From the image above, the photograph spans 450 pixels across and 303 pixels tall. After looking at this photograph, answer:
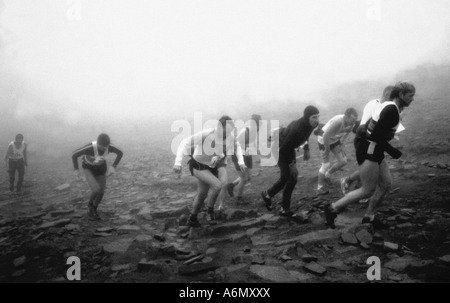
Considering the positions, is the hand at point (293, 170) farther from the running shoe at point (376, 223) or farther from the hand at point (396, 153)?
the hand at point (396, 153)

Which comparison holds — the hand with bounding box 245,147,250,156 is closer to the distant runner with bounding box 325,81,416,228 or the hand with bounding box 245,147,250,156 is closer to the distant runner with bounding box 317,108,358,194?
the distant runner with bounding box 317,108,358,194

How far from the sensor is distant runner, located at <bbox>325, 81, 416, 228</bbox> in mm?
4012

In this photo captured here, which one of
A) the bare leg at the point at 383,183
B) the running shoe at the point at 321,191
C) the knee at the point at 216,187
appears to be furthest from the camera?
the running shoe at the point at 321,191

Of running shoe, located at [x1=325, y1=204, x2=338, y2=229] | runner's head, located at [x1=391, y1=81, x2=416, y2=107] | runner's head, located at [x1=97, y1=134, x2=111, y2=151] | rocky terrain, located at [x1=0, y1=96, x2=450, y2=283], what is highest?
runner's head, located at [x1=391, y1=81, x2=416, y2=107]

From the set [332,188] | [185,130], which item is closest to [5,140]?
[185,130]

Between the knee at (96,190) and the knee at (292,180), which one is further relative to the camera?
the knee at (96,190)

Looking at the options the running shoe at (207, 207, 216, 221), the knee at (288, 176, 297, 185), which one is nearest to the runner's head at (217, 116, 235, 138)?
the knee at (288, 176, 297, 185)

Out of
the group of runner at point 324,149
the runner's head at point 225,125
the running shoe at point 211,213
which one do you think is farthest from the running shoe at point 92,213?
the runner's head at point 225,125

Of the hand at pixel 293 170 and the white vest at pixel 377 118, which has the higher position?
the white vest at pixel 377 118

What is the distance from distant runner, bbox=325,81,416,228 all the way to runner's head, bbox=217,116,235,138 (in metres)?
2.19

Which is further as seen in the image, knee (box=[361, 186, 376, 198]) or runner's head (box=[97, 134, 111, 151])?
runner's head (box=[97, 134, 111, 151])

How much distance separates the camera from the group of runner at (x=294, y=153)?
4148 mm
